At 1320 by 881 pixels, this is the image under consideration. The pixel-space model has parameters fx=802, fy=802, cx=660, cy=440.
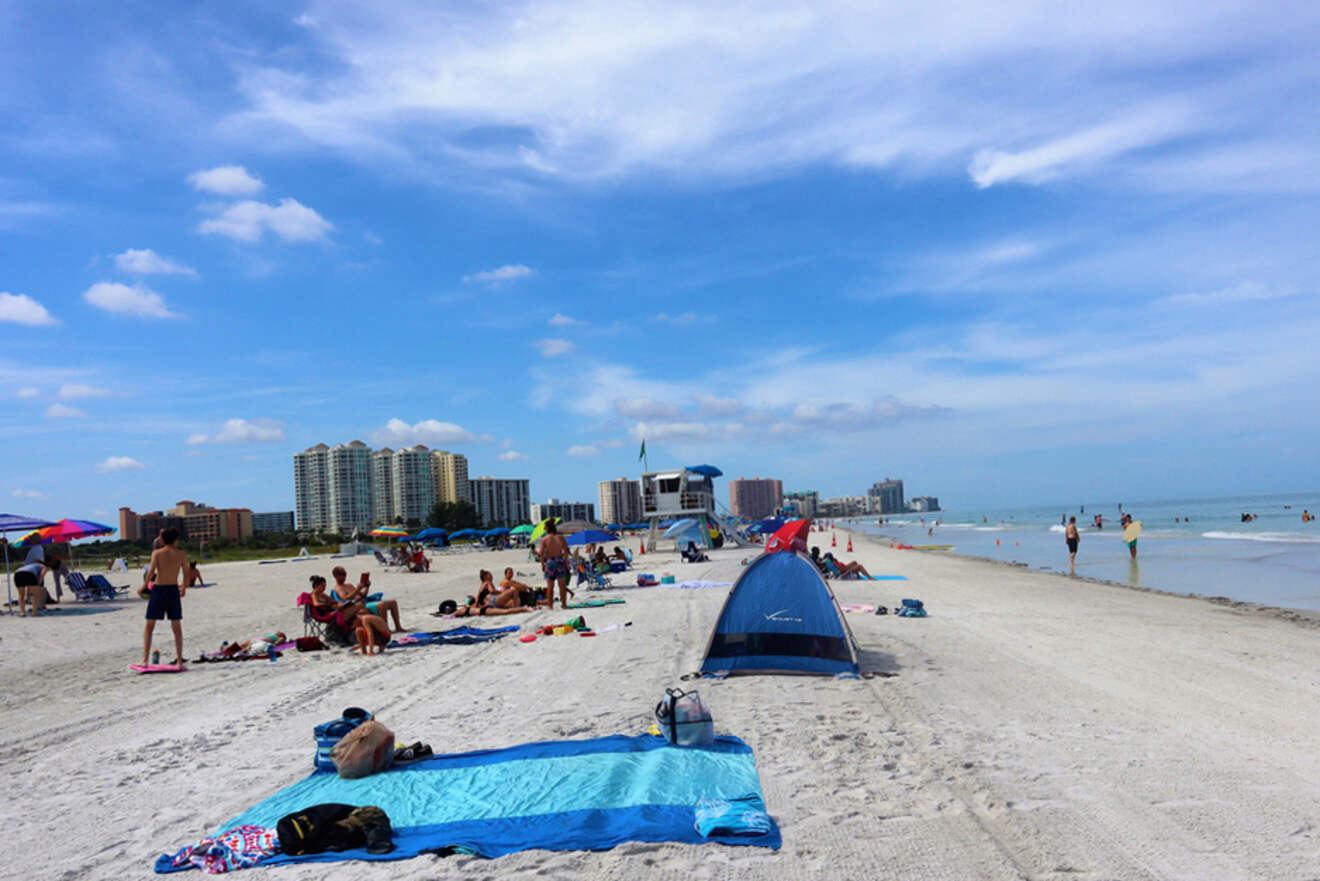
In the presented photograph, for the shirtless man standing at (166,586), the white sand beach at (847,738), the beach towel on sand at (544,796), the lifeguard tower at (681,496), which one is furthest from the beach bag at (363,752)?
the lifeguard tower at (681,496)

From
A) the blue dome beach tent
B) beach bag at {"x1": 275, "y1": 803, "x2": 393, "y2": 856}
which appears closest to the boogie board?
the blue dome beach tent

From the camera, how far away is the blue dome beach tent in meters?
7.49

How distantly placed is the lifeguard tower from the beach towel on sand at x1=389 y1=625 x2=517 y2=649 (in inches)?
870

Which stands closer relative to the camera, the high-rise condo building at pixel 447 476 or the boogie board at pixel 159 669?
the boogie board at pixel 159 669

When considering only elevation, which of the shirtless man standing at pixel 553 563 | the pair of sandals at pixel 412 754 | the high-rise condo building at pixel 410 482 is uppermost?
the high-rise condo building at pixel 410 482

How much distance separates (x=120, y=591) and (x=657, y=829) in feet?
79.3

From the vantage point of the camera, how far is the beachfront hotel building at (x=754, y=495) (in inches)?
6796

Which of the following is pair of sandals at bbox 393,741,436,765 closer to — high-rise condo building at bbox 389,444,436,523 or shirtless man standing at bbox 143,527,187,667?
shirtless man standing at bbox 143,527,187,667

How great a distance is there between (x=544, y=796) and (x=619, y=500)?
5796 inches

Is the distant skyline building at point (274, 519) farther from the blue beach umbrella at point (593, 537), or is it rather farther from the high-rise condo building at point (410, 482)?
the blue beach umbrella at point (593, 537)

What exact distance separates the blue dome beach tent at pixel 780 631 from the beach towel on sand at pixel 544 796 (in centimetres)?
223

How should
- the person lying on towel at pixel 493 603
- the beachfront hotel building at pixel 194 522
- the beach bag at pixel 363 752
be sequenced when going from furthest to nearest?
the beachfront hotel building at pixel 194 522
the person lying on towel at pixel 493 603
the beach bag at pixel 363 752

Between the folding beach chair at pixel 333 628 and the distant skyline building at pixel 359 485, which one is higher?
the distant skyline building at pixel 359 485

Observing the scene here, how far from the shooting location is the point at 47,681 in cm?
895
